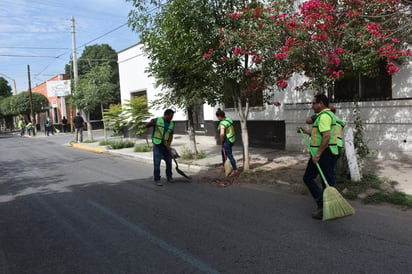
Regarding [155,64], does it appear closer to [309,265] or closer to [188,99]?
[188,99]

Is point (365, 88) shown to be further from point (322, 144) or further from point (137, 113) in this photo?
point (137, 113)

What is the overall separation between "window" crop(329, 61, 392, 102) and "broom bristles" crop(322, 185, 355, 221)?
16.0 ft

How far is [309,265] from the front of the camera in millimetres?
3488

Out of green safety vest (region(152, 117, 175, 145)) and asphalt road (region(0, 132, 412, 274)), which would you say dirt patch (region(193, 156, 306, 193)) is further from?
green safety vest (region(152, 117, 175, 145))

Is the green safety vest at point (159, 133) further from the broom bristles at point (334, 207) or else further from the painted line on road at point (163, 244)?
the broom bristles at point (334, 207)

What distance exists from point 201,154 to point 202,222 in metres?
6.25

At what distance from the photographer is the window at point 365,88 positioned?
860 centimetres

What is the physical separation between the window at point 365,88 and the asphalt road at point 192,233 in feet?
13.9

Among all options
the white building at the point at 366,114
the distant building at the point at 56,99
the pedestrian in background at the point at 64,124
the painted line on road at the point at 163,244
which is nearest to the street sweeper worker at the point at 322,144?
the painted line on road at the point at 163,244

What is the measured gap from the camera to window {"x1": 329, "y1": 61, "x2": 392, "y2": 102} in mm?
8602

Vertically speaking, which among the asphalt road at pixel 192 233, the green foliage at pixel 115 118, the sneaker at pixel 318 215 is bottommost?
the asphalt road at pixel 192 233

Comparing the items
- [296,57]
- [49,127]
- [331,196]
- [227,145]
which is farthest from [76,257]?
[49,127]

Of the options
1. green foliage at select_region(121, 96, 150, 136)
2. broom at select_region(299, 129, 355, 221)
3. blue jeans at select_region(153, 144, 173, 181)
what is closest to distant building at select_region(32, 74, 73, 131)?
green foliage at select_region(121, 96, 150, 136)

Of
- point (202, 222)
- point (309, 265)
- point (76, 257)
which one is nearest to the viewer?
point (309, 265)
